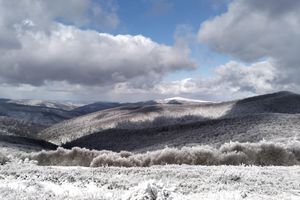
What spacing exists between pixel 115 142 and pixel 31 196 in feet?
399

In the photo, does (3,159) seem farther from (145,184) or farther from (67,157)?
(145,184)

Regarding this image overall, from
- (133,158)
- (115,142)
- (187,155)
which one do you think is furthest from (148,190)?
(115,142)

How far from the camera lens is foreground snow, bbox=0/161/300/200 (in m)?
13.4

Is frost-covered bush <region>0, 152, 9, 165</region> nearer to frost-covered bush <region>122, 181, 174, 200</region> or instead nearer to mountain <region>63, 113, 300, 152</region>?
frost-covered bush <region>122, 181, 174, 200</region>

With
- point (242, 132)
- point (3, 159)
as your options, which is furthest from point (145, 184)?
point (242, 132)

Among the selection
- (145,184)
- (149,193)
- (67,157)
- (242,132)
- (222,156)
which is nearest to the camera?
(149,193)

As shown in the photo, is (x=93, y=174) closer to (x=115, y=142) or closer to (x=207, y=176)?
(x=207, y=176)

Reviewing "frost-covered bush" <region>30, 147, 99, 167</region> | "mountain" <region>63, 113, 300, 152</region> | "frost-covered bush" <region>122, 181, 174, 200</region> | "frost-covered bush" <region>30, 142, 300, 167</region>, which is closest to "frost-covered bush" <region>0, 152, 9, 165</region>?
"frost-covered bush" <region>30, 142, 300, 167</region>

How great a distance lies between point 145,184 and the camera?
40.7 ft

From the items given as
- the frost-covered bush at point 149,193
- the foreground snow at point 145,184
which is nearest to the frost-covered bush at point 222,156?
the foreground snow at point 145,184

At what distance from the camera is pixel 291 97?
630 feet

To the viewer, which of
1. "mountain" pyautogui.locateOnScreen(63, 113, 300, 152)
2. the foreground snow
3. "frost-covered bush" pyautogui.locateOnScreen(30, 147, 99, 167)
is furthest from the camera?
"mountain" pyautogui.locateOnScreen(63, 113, 300, 152)

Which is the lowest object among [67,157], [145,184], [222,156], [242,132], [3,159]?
[67,157]

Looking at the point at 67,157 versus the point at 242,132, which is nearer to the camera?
the point at 67,157
